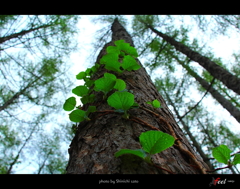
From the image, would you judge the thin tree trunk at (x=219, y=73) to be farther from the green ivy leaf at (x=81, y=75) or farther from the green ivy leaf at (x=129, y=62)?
the green ivy leaf at (x=81, y=75)

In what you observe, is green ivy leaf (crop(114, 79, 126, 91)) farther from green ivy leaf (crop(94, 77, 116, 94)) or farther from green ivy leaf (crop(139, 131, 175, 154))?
green ivy leaf (crop(139, 131, 175, 154))

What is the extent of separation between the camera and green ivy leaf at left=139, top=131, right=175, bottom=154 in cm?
53

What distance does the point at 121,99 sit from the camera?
73cm

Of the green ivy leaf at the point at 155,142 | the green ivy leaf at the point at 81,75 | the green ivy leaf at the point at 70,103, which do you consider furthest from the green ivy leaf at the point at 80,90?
the green ivy leaf at the point at 155,142

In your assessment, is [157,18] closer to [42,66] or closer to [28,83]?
[42,66]

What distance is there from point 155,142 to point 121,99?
10.6 inches

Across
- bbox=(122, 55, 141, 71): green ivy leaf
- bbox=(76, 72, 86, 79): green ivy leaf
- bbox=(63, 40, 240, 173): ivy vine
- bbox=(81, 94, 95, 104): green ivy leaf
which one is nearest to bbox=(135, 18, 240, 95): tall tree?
bbox=(63, 40, 240, 173): ivy vine

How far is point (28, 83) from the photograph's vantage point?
6.77 m

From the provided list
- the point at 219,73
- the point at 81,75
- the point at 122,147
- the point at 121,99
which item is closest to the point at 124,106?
the point at 121,99

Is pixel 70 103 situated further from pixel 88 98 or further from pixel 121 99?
pixel 121 99

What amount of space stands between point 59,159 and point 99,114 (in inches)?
525

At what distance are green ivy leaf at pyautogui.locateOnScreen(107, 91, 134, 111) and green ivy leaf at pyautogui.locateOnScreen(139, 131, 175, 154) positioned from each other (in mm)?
228

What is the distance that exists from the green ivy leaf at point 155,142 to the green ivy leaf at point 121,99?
23 cm
